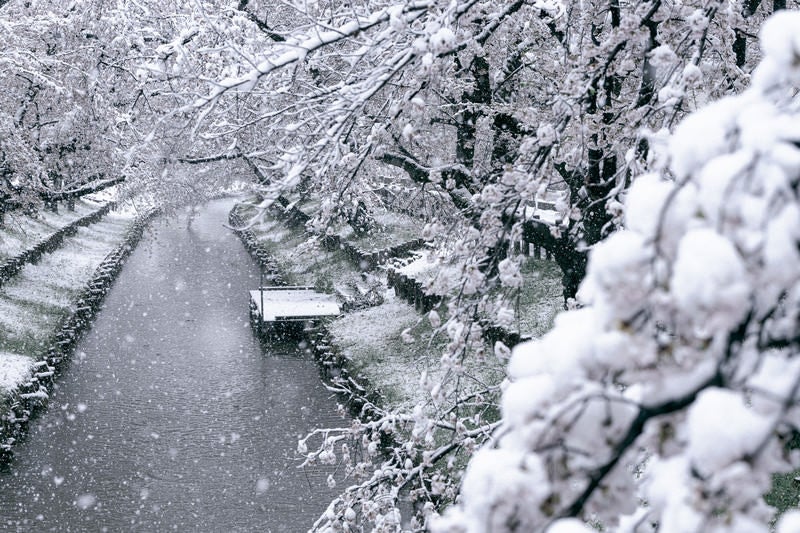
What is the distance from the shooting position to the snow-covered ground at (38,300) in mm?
16766

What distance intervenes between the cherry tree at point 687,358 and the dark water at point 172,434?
1017 centimetres

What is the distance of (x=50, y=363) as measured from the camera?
17.2 m

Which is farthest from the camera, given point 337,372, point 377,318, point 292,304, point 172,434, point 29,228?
point 29,228

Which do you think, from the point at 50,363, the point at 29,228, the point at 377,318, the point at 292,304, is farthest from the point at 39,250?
the point at 377,318

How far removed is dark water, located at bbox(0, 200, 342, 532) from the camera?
11359 millimetres

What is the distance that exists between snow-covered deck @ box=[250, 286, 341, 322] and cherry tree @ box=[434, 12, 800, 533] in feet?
62.6

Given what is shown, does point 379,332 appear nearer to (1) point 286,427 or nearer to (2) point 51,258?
(1) point 286,427

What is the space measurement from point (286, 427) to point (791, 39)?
14.1 meters

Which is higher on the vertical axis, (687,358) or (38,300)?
(687,358)

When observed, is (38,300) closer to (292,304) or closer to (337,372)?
(292,304)

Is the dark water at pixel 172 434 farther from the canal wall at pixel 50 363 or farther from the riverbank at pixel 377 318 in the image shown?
the riverbank at pixel 377 318

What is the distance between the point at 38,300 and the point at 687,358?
2397 cm

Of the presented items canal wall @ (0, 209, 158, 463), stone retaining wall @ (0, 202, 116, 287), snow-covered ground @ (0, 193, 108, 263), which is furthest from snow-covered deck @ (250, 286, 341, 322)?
stone retaining wall @ (0, 202, 116, 287)

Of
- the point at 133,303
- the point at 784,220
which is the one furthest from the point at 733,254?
the point at 133,303
